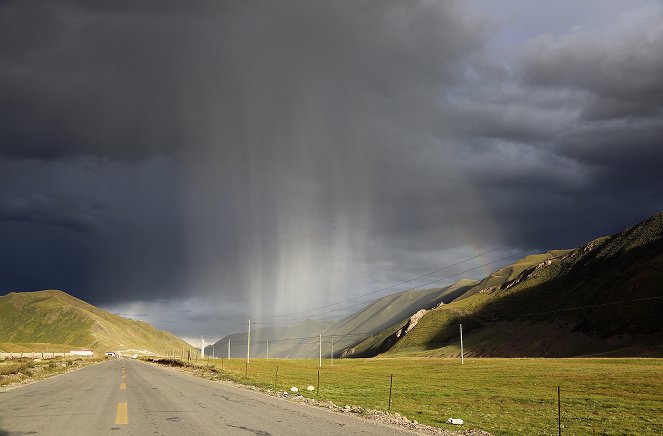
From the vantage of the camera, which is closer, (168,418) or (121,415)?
(168,418)

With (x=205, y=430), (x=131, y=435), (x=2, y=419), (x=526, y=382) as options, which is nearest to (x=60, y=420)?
(x=2, y=419)

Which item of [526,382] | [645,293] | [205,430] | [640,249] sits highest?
[640,249]

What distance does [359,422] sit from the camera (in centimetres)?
1809

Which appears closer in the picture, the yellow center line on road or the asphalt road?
the asphalt road

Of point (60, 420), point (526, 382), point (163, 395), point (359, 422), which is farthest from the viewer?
point (526, 382)

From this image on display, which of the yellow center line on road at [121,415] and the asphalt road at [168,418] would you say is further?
the yellow center line on road at [121,415]

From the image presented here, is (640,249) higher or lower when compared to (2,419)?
higher

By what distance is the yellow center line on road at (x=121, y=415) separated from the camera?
16.2 m

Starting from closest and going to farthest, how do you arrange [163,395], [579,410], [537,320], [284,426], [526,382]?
[284,426] → [163,395] → [579,410] → [526,382] → [537,320]

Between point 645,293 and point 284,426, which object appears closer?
point 284,426

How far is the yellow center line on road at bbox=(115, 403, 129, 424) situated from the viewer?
16.2 m

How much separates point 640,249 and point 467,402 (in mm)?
195515

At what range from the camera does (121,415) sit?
1772 centimetres

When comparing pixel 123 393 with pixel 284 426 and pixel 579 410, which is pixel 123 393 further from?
pixel 579 410
